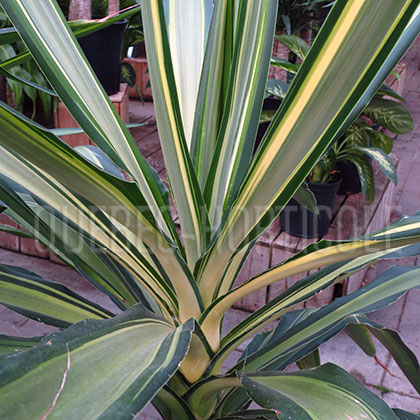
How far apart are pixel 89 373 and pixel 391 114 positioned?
165 centimetres

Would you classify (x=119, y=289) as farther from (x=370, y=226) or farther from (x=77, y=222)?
(x=370, y=226)

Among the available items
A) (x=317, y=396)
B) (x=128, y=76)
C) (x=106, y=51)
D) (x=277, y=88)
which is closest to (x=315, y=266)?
(x=317, y=396)

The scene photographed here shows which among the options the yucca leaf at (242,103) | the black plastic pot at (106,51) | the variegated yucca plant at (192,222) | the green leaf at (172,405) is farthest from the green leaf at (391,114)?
the green leaf at (172,405)

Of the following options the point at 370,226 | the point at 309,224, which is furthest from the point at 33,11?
the point at 370,226

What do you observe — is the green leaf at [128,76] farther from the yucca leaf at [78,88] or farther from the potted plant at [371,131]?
the yucca leaf at [78,88]

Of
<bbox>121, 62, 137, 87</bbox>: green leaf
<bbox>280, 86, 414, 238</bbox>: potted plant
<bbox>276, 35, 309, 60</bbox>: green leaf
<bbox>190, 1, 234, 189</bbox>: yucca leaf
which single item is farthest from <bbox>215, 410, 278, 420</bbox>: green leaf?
<bbox>121, 62, 137, 87</bbox>: green leaf

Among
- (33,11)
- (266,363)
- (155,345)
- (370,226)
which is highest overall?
(33,11)

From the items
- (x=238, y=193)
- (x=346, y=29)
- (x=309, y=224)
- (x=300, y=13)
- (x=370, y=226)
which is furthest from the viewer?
(x=300, y=13)

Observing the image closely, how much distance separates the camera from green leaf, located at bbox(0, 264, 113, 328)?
2.20 feet

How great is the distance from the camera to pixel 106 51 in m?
2.17

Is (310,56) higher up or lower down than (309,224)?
higher up

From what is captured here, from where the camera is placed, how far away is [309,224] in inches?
68.6

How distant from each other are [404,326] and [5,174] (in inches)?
59.3

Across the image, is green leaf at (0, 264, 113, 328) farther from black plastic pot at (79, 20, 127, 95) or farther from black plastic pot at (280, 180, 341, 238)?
black plastic pot at (79, 20, 127, 95)
